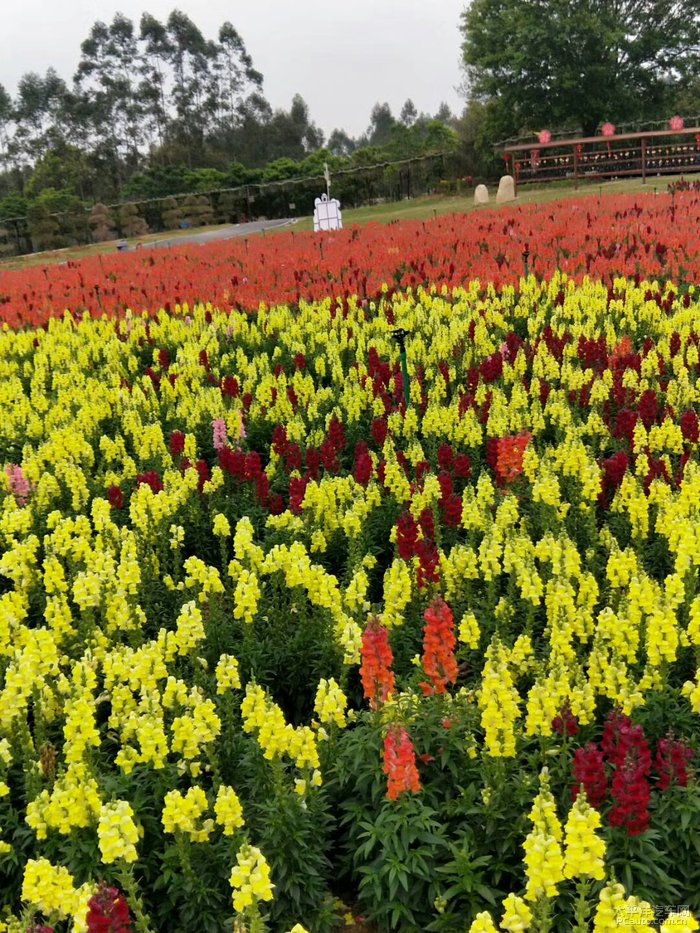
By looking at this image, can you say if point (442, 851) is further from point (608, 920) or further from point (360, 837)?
point (608, 920)

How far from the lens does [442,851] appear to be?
3.71 m

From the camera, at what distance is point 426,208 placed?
138 ft

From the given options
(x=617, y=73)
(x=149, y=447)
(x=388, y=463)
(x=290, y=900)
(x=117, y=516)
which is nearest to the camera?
(x=290, y=900)

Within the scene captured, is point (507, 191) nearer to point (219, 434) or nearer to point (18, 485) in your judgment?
point (219, 434)

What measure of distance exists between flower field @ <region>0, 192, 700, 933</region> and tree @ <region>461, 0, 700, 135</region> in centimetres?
4125

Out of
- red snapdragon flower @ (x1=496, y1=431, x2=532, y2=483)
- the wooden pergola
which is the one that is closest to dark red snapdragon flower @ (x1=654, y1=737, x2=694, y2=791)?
red snapdragon flower @ (x1=496, y1=431, x2=532, y2=483)

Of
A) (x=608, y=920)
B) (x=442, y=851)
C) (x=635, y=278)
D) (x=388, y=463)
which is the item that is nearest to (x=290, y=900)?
(x=442, y=851)

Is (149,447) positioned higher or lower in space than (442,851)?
higher

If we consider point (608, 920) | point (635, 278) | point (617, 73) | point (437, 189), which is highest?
point (617, 73)

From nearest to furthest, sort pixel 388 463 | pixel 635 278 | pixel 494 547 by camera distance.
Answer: pixel 494 547 → pixel 388 463 → pixel 635 278

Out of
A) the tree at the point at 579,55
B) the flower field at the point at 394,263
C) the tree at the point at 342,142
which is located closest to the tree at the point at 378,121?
the tree at the point at 342,142

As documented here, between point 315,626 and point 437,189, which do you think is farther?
point 437,189

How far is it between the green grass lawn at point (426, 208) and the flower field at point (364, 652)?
79.2 ft

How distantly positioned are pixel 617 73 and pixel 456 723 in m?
51.4
